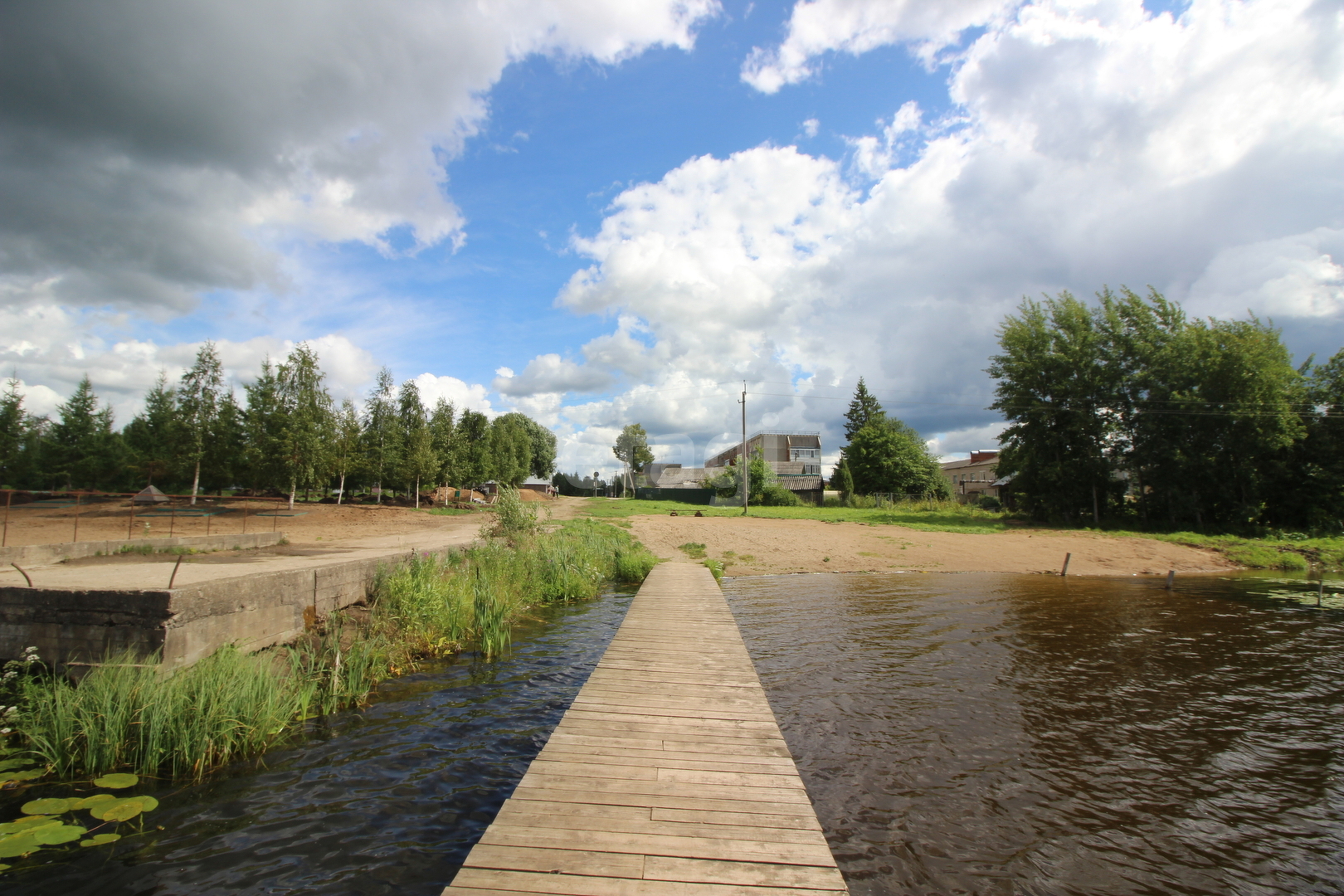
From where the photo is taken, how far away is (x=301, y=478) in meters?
28.5

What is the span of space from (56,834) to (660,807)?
13.0ft

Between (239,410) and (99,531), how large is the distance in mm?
18846

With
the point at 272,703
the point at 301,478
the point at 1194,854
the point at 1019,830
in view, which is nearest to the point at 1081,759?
the point at 1194,854

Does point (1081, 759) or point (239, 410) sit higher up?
point (239, 410)

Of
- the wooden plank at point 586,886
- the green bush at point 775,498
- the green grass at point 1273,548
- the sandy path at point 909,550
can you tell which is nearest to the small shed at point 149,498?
the sandy path at point 909,550

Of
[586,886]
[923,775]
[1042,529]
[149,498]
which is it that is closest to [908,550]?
[1042,529]

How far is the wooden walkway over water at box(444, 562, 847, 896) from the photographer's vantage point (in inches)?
107

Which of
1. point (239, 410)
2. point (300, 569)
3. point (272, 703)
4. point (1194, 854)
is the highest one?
point (239, 410)

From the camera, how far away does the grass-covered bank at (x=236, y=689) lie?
15.3ft

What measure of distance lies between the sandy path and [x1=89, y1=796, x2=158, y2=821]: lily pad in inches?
623

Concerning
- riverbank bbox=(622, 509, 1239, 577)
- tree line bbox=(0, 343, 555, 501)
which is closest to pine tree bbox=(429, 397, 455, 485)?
tree line bbox=(0, 343, 555, 501)

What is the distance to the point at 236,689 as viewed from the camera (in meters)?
5.24

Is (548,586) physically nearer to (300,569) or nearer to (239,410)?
(300,569)

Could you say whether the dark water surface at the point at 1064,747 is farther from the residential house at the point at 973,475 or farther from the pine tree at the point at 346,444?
the residential house at the point at 973,475
